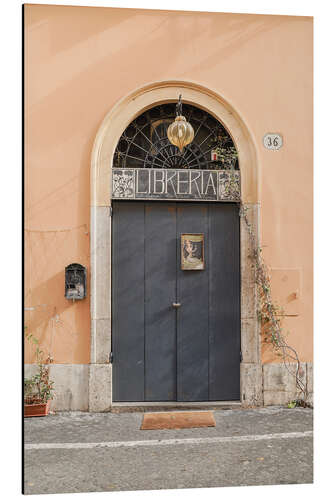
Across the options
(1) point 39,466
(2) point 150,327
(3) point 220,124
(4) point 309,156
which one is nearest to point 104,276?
(2) point 150,327

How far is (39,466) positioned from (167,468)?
928 mm

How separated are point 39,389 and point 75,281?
1050 mm

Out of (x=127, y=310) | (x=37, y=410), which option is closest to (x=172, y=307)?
(x=127, y=310)

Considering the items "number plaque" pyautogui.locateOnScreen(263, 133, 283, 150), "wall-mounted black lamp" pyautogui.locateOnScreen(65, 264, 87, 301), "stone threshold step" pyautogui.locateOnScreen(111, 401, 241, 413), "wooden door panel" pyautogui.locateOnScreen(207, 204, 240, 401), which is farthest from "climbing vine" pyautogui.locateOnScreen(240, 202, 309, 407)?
"wall-mounted black lamp" pyautogui.locateOnScreen(65, 264, 87, 301)

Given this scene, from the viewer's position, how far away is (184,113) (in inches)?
162

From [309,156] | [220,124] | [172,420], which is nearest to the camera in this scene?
[172,420]

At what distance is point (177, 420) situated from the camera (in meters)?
3.57

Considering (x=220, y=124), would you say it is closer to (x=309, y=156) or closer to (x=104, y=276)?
(x=309, y=156)

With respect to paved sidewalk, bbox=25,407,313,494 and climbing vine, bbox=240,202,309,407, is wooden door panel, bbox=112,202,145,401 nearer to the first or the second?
paved sidewalk, bbox=25,407,313,494

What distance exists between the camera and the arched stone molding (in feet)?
12.7

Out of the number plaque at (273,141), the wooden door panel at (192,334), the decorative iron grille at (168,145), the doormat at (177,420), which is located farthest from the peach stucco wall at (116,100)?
the doormat at (177,420)

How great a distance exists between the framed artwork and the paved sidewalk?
1.47 metres

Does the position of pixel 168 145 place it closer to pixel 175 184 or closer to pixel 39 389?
pixel 175 184

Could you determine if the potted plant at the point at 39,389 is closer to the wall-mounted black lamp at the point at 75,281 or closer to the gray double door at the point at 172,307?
the wall-mounted black lamp at the point at 75,281
